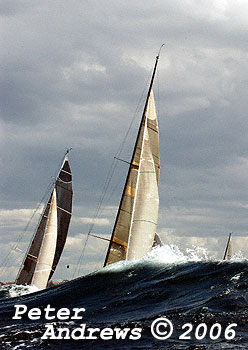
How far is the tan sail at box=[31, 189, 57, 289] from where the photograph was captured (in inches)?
2133

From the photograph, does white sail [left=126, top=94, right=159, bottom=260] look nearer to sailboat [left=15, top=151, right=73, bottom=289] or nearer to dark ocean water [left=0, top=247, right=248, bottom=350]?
dark ocean water [left=0, top=247, right=248, bottom=350]

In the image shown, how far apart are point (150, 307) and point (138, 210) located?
54.9 ft

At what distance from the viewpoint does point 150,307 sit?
20.3 metres

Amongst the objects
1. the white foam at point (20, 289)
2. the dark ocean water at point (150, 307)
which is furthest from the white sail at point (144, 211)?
the white foam at point (20, 289)

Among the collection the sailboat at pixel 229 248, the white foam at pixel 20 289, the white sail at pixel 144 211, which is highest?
the sailboat at pixel 229 248

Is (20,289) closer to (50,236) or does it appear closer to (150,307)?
(50,236)

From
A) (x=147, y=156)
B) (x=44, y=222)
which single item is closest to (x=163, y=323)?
(x=147, y=156)

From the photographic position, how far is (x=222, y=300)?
64.7 feet

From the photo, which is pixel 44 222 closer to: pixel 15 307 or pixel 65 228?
pixel 65 228

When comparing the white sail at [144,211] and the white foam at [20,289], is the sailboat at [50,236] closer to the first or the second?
the white foam at [20,289]

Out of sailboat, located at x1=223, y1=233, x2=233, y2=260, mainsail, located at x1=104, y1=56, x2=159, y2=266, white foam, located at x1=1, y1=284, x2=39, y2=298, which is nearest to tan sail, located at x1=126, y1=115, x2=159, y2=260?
mainsail, located at x1=104, y1=56, x2=159, y2=266

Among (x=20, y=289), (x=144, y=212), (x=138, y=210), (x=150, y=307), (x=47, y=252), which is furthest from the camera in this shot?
(x=47, y=252)

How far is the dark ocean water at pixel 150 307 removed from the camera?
48.1 ft

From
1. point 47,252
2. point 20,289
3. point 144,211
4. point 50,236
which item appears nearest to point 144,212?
point 144,211
